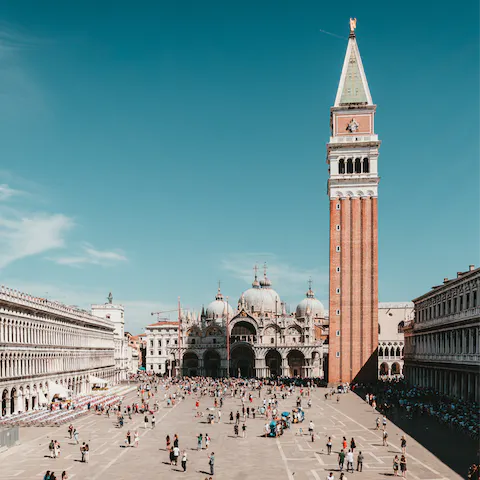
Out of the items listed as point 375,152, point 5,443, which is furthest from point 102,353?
point 5,443

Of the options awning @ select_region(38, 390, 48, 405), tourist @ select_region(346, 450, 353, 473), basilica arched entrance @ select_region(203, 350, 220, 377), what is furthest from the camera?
basilica arched entrance @ select_region(203, 350, 220, 377)

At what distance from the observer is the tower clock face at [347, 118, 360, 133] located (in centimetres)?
10119

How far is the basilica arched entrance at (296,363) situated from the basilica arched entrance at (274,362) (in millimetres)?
2183

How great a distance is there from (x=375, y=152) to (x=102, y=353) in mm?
55149

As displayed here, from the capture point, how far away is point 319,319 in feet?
534

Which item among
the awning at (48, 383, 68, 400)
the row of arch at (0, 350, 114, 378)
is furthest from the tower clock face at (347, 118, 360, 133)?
the awning at (48, 383, 68, 400)

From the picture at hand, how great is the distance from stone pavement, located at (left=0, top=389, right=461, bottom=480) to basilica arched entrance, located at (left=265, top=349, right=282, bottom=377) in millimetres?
74707

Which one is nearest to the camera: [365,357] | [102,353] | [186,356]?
[365,357]

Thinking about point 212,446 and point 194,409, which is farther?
point 194,409

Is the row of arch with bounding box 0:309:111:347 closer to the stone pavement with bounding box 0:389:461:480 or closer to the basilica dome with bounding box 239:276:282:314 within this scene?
the stone pavement with bounding box 0:389:461:480

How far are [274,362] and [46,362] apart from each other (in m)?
69.2

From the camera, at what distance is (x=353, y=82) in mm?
103500

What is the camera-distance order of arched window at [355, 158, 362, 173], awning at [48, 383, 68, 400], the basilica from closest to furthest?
1. awning at [48, 383, 68, 400]
2. arched window at [355, 158, 362, 173]
3. the basilica

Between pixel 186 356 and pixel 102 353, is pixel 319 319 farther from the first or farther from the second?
pixel 102 353
